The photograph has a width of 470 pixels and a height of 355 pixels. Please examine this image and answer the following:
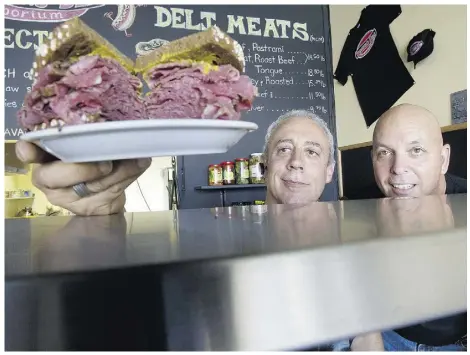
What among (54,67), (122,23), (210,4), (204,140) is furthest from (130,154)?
(210,4)

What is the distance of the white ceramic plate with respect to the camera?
2.13ft

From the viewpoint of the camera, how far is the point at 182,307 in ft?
0.85

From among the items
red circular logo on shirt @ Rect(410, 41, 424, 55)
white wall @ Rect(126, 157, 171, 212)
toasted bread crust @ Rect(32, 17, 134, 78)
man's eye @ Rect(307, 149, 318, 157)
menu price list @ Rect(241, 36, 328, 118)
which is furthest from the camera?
menu price list @ Rect(241, 36, 328, 118)

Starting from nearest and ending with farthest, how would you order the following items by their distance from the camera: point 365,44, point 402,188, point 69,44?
1. point 69,44
2. point 402,188
3. point 365,44

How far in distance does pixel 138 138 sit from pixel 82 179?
32cm

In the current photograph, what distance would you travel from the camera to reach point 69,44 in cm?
85

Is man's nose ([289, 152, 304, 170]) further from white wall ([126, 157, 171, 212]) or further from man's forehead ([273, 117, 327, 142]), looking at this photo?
white wall ([126, 157, 171, 212])

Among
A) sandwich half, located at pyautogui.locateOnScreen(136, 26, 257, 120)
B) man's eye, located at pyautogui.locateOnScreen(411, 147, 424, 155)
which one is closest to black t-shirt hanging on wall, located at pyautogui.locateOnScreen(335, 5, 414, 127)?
man's eye, located at pyautogui.locateOnScreen(411, 147, 424, 155)

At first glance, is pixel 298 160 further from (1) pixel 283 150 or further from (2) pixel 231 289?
(2) pixel 231 289

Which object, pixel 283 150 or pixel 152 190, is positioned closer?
pixel 283 150

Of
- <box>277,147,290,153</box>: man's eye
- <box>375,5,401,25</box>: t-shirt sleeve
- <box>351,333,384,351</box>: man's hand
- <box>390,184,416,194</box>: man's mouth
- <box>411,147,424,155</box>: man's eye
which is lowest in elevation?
<box>351,333,384,351</box>: man's hand

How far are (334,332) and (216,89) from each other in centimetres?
78

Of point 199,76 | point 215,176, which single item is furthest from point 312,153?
point 215,176

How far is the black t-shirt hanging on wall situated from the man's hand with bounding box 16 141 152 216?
96.3 inches
